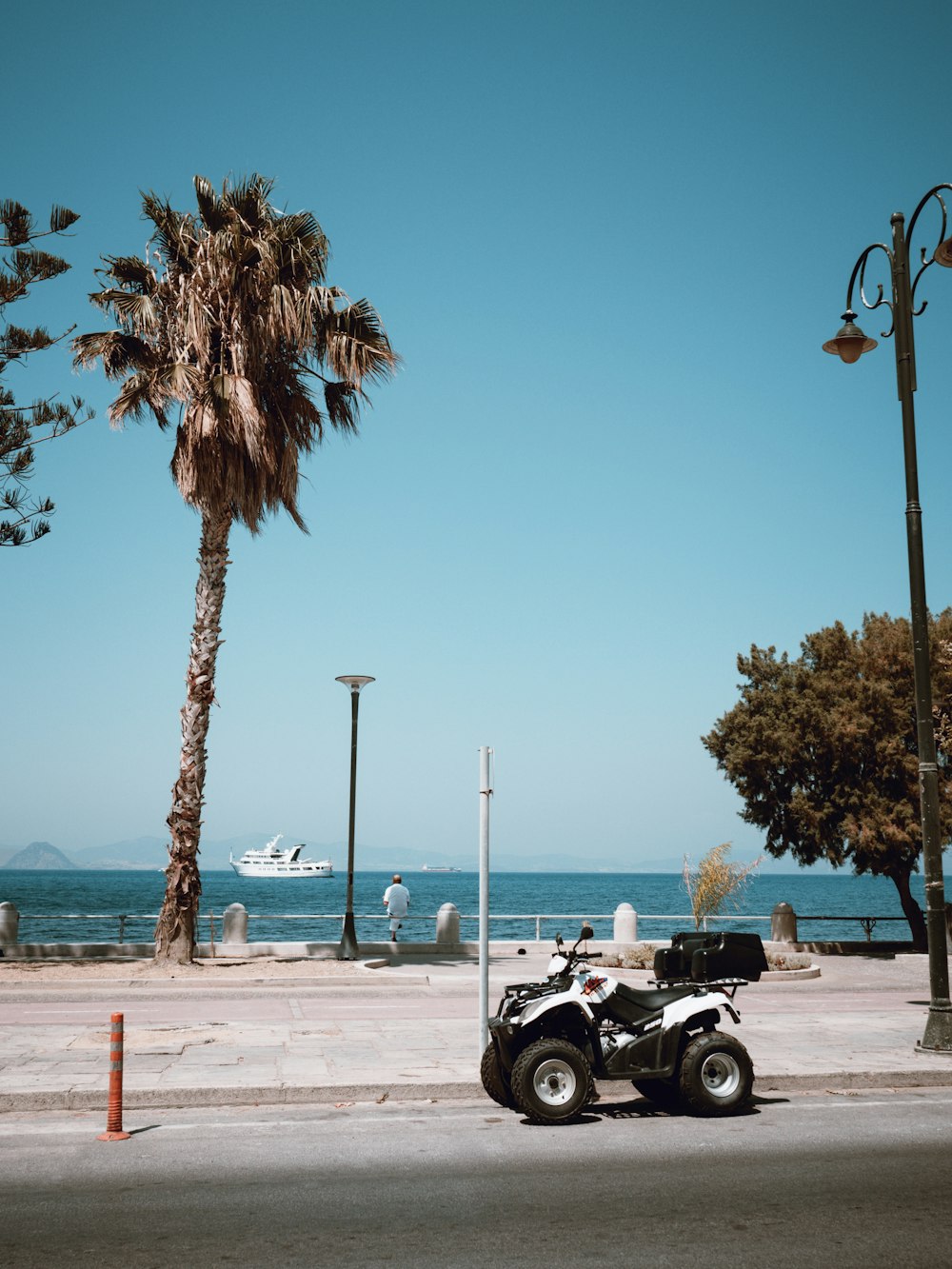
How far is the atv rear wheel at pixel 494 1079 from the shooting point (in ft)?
28.8

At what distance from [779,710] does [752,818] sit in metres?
2.58

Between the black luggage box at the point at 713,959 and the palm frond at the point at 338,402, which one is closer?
the black luggage box at the point at 713,959

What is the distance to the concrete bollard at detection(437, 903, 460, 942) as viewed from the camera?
2305 centimetres

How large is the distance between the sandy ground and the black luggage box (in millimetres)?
10304

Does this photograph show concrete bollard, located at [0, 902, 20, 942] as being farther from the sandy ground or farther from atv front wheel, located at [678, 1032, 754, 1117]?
atv front wheel, located at [678, 1032, 754, 1117]

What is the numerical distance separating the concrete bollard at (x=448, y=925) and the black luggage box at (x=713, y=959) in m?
14.3

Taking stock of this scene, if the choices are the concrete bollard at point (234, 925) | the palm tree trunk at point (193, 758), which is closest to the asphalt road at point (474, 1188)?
the palm tree trunk at point (193, 758)

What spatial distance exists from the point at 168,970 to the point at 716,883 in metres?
10.8

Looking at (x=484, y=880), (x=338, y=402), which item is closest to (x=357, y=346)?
(x=338, y=402)

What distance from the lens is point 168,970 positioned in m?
18.3

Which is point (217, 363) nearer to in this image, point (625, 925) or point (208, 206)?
point (208, 206)

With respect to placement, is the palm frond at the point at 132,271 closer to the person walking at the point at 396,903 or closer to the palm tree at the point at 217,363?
the palm tree at the point at 217,363

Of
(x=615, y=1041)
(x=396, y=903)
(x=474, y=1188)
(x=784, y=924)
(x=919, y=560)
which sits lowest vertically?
(x=474, y=1188)

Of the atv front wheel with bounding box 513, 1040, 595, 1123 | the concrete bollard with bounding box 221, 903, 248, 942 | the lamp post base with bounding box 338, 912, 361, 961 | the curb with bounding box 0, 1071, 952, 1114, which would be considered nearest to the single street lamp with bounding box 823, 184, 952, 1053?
the curb with bounding box 0, 1071, 952, 1114
